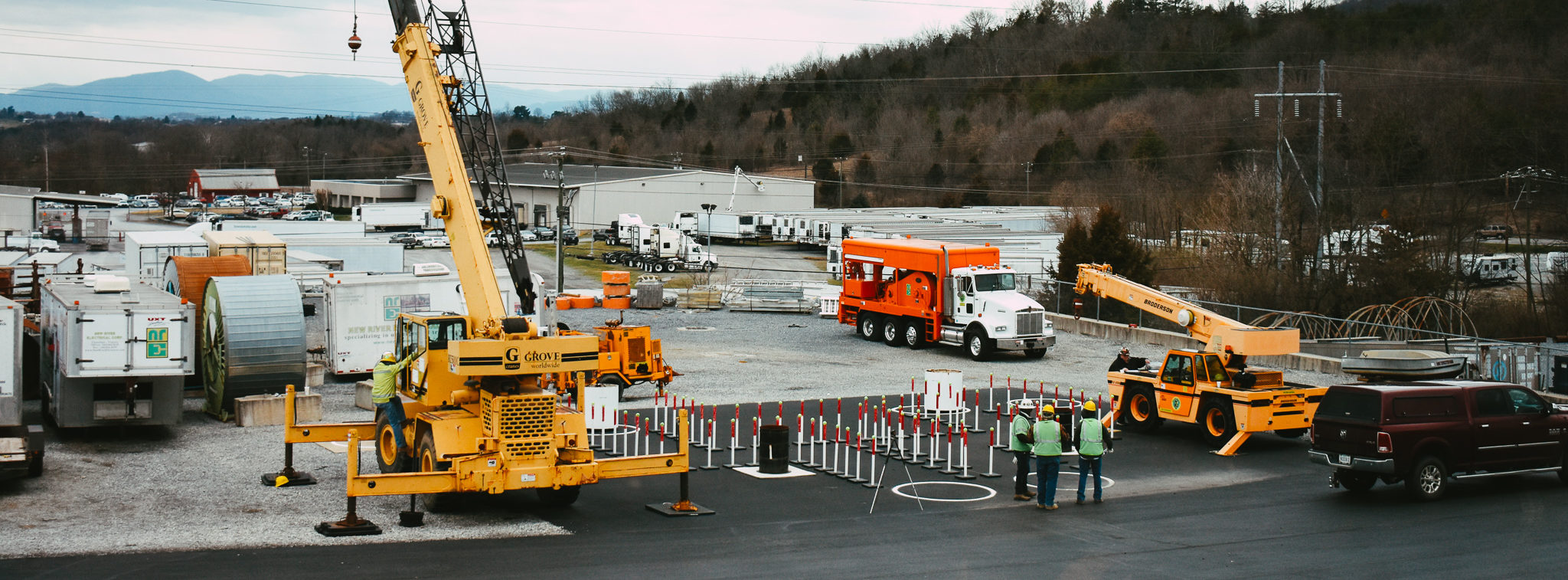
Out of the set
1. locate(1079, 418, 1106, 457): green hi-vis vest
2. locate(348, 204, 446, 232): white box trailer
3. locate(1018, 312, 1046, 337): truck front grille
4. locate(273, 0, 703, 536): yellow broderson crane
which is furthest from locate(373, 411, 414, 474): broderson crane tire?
locate(348, 204, 446, 232): white box trailer

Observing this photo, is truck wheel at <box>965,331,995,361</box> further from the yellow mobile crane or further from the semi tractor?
the yellow mobile crane

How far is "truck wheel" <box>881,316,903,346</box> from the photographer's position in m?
36.2

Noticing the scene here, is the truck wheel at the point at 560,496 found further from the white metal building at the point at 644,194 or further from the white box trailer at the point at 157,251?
the white metal building at the point at 644,194

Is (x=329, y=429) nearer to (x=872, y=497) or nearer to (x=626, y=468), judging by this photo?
(x=626, y=468)

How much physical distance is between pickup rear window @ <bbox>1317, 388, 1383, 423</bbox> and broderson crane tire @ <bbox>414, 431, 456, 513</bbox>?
11.3m

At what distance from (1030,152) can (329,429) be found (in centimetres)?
10351

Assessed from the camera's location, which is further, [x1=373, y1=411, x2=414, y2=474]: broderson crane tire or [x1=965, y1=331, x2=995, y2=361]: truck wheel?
[x1=965, y1=331, x2=995, y2=361]: truck wheel

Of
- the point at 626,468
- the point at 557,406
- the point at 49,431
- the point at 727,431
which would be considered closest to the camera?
the point at 626,468

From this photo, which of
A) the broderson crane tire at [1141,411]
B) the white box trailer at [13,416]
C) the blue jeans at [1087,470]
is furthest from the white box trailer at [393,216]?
the blue jeans at [1087,470]

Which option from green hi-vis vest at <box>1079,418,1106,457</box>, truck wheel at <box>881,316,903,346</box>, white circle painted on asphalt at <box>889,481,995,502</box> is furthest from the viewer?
truck wheel at <box>881,316,903,346</box>

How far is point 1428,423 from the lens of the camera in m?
16.5

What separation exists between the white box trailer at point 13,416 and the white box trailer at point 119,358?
39.1 inches

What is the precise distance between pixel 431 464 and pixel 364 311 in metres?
13.7

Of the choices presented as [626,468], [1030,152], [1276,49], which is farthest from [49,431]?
[1276,49]
